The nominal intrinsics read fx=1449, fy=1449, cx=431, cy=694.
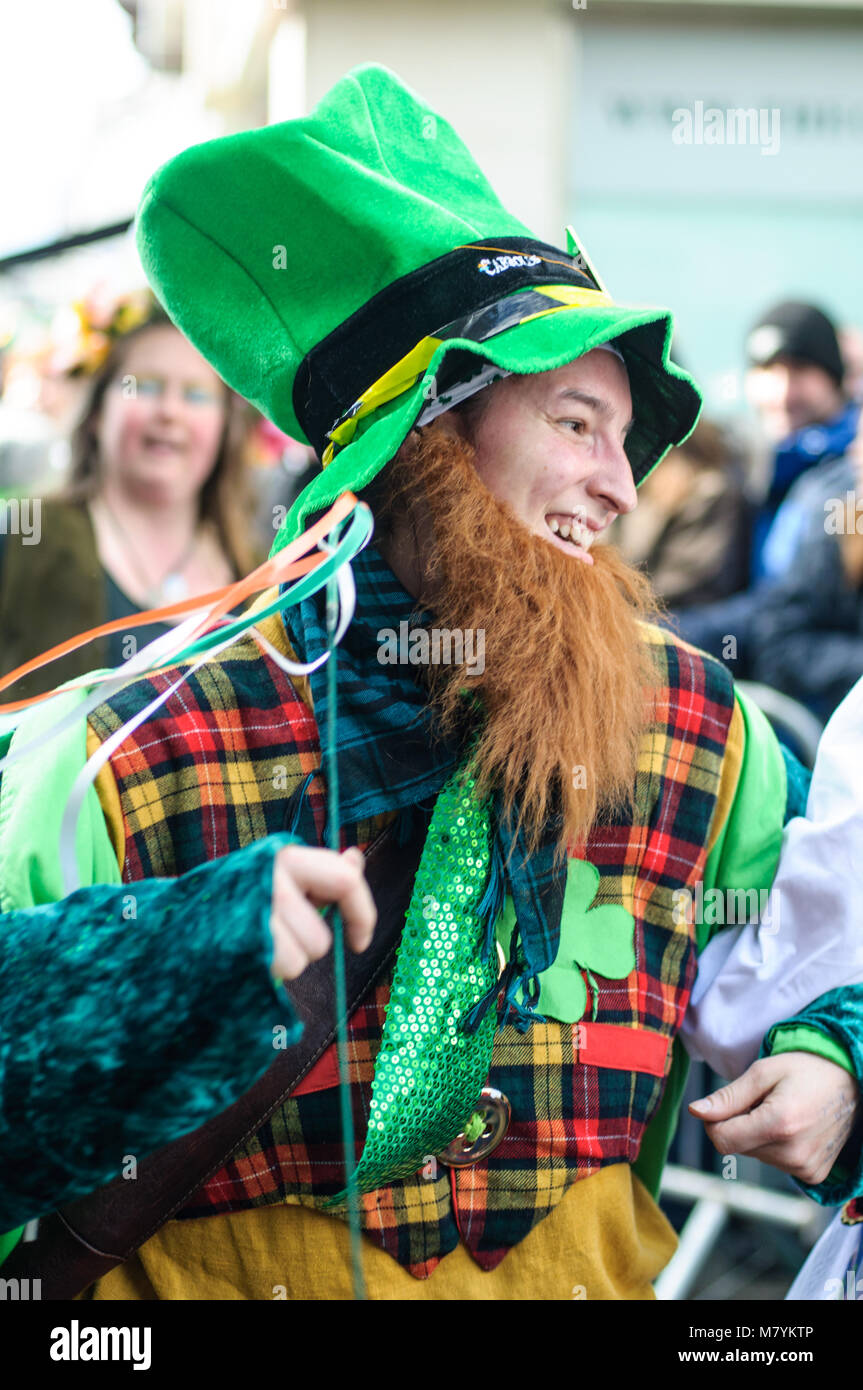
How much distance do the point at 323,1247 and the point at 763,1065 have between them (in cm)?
63

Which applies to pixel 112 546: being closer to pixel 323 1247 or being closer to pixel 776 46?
pixel 323 1247

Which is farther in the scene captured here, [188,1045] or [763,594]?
[763,594]

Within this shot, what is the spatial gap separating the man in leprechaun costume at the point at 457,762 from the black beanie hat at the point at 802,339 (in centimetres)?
325

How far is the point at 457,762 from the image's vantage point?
6.61 ft

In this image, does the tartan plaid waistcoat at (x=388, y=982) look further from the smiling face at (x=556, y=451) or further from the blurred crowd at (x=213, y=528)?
the blurred crowd at (x=213, y=528)

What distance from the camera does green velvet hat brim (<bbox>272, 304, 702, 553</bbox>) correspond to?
6.28ft

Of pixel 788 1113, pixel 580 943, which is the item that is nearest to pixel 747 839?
pixel 580 943

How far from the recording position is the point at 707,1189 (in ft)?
13.6

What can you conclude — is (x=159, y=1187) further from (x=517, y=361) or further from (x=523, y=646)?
(x=517, y=361)

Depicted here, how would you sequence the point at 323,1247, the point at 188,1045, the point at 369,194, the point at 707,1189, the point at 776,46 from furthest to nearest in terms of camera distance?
the point at 776,46 < the point at 707,1189 < the point at 369,194 < the point at 323,1247 < the point at 188,1045

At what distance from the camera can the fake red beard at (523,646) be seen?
1.94 metres

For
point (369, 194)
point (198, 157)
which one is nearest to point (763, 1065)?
point (369, 194)

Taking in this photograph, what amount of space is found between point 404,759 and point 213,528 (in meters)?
2.64

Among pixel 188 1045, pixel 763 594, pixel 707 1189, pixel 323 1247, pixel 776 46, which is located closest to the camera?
pixel 188 1045
